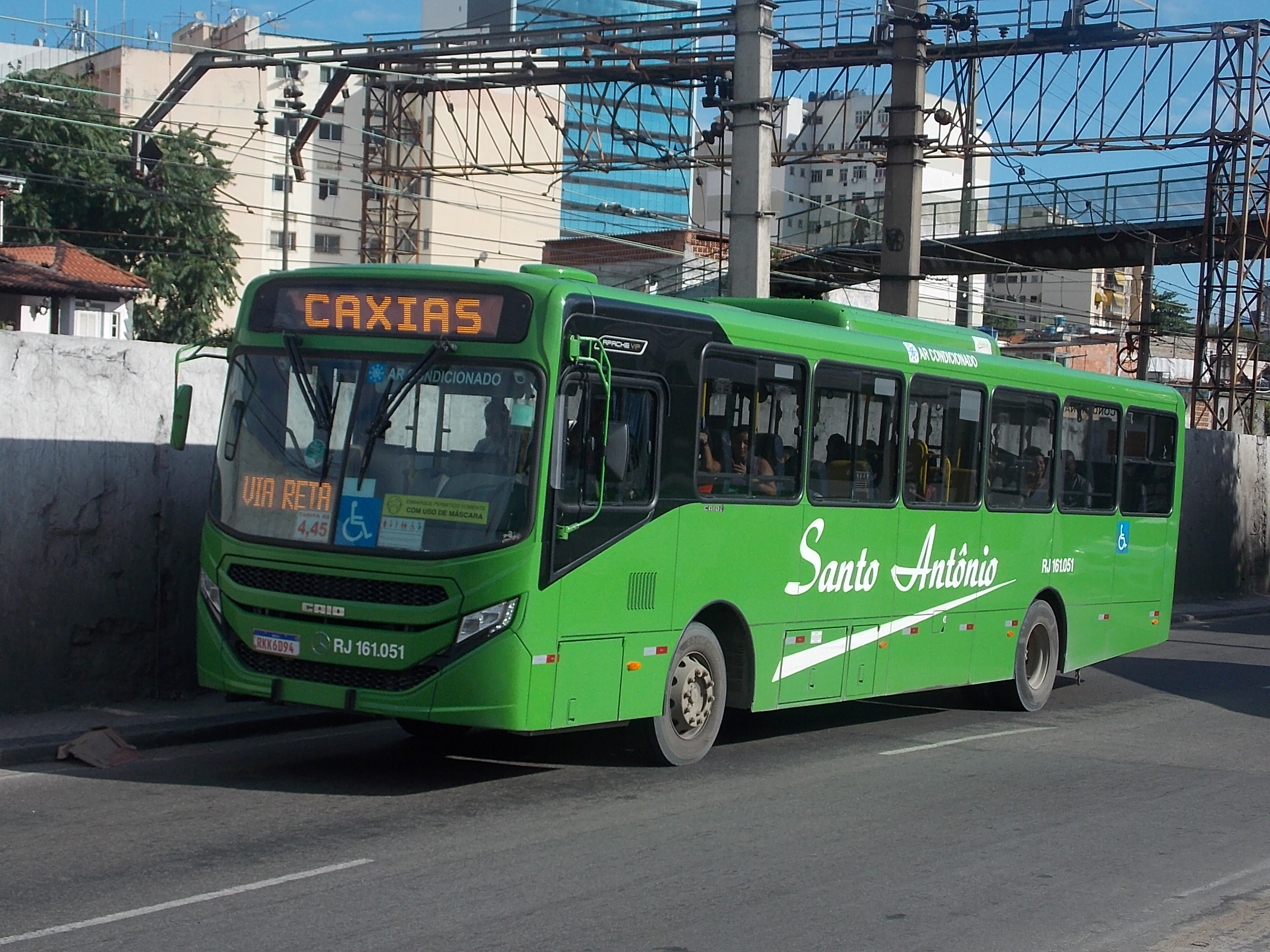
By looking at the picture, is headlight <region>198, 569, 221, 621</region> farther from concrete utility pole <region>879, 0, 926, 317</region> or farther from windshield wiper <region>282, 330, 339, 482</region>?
concrete utility pole <region>879, 0, 926, 317</region>

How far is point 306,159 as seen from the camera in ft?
266

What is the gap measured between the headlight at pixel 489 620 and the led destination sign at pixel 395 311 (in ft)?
5.05

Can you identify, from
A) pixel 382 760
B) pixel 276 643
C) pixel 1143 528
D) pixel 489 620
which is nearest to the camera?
pixel 489 620

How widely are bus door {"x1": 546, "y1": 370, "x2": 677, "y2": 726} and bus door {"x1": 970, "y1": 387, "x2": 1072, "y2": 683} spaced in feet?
15.4

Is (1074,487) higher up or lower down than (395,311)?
lower down

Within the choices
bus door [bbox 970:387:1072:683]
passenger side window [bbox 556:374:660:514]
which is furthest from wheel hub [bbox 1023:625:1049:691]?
passenger side window [bbox 556:374:660:514]

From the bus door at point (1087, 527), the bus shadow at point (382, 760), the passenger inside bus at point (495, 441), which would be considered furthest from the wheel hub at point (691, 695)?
the bus door at point (1087, 527)

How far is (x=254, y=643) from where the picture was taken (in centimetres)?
891

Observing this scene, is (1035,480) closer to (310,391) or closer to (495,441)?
(495,441)

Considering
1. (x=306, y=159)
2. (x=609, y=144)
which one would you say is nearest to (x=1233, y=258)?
(x=306, y=159)

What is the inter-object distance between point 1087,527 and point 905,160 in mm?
6737

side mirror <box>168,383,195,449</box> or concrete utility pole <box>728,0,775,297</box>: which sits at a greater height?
concrete utility pole <box>728,0,775,297</box>

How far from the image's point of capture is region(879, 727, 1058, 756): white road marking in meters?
11.3

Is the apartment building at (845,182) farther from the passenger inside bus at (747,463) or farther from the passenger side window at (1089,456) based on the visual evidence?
the passenger inside bus at (747,463)
